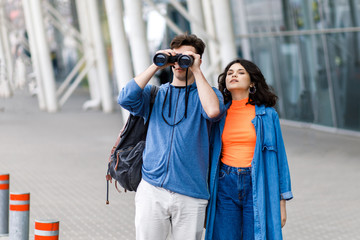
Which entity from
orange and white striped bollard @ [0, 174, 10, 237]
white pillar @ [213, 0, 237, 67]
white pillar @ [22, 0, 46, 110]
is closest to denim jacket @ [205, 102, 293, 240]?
orange and white striped bollard @ [0, 174, 10, 237]

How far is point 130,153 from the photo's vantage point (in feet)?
14.2

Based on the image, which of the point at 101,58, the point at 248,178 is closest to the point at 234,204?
the point at 248,178

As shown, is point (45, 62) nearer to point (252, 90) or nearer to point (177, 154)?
point (252, 90)

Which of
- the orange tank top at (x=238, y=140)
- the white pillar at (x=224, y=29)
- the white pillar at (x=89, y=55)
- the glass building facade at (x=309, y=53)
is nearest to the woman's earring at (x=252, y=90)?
the orange tank top at (x=238, y=140)

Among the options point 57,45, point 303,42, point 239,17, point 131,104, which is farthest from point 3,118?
point 57,45

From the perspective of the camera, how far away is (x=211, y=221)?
4.22 m

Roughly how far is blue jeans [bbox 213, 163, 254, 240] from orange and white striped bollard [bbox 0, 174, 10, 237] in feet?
10.1

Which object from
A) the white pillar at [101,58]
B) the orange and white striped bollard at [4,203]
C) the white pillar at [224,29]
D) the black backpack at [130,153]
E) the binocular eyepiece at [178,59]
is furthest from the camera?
the white pillar at [101,58]

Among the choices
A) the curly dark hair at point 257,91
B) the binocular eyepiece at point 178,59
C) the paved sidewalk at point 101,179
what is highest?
the binocular eyepiece at point 178,59

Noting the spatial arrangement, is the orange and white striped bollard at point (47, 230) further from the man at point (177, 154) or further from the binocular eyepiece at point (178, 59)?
the binocular eyepiece at point (178, 59)

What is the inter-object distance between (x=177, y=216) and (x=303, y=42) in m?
14.7

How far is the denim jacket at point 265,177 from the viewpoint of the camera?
4156 mm

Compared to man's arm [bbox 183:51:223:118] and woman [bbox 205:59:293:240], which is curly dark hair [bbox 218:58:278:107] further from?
man's arm [bbox 183:51:223:118]

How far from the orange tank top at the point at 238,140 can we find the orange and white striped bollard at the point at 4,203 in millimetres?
3058
